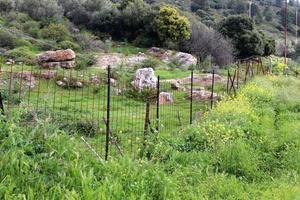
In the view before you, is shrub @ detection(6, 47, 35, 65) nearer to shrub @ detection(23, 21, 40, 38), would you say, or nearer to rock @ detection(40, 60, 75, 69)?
rock @ detection(40, 60, 75, 69)

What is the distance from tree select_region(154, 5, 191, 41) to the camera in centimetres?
3506

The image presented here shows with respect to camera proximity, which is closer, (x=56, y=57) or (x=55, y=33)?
(x=56, y=57)

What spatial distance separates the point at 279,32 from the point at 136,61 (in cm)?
4466

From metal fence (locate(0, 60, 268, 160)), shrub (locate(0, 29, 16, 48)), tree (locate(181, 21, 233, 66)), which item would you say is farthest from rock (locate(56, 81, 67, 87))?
tree (locate(181, 21, 233, 66))

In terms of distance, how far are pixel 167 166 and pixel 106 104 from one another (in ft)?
23.3

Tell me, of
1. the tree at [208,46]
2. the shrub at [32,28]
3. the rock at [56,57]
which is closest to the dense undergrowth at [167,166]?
the rock at [56,57]

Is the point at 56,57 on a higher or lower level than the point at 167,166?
higher

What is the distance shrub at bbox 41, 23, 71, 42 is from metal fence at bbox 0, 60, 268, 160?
13642 millimetres

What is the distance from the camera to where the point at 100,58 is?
26000 millimetres

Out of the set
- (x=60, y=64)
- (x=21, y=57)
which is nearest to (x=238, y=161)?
(x=60, y=64)

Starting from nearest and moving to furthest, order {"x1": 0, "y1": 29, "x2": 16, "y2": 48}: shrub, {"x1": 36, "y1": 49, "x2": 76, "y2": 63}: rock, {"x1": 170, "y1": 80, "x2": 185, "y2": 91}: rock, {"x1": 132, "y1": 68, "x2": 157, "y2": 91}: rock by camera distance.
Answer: {"x1": 132, "y1": 68, "x2": 157, "y2": 91}: rock → {"x1": 170, "y1": 80, "x2": 185, "y2": 91}: rock → {"x1": 36, "y1": 49, "x2": 76, "y2": 63}: rock → {"x1": 0, "y1": 29, "x2": 16, "y2": 48}: shrub

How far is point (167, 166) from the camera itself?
6.95m

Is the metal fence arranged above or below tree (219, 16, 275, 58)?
below

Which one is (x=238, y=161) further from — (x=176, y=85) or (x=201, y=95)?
(x=176, y=85)
